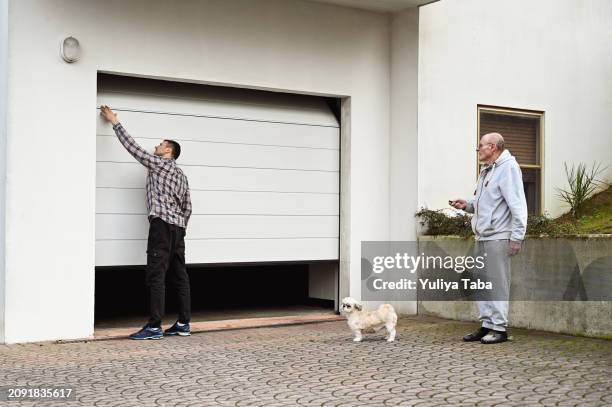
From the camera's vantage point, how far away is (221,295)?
12.7 metres

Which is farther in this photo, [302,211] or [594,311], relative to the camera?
[302,211]

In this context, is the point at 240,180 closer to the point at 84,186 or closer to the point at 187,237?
the point at 187,237

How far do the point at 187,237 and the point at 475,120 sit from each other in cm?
421

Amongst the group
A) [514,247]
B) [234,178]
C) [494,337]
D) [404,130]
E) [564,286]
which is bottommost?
[494,337]

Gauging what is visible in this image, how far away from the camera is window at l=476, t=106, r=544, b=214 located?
36.8ft

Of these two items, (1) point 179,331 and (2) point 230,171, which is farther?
(2) point 230,171

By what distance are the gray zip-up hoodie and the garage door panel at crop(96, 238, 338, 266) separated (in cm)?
265

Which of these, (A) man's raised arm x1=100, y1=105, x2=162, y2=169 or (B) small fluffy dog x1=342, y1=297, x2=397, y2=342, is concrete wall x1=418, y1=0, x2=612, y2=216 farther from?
(A) man's raised arm x1=100, y1=105, x2=162, y2=169

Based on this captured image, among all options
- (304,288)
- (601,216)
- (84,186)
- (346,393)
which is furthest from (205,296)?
(346,393)

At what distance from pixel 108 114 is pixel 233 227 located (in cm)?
194

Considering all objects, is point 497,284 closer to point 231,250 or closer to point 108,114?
point 231,250

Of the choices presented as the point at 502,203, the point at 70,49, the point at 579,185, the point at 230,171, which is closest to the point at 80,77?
the point at 70,49

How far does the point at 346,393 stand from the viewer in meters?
5.48

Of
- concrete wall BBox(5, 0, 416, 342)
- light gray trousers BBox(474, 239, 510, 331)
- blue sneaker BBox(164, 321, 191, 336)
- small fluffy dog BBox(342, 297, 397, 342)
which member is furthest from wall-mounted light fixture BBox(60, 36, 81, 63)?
light gray trousers BBox(474, 239, 510, 331)
